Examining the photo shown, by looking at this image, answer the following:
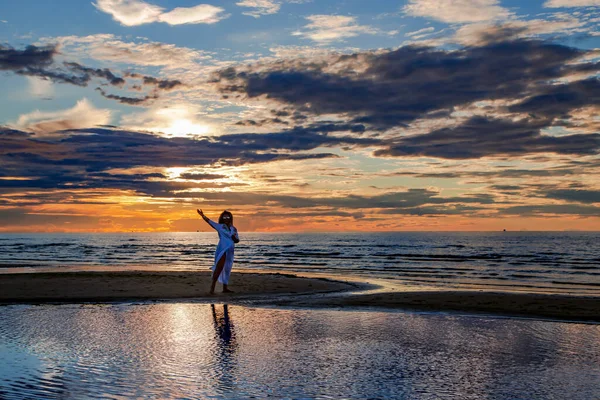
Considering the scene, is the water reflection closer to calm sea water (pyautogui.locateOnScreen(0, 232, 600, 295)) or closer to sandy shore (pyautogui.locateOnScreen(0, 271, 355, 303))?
sandy shore (pyautogui.locateOnScreen(0, 271, 355, 303))

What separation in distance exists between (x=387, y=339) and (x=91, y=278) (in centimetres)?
2006

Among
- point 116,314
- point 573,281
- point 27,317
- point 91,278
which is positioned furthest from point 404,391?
point 573,281

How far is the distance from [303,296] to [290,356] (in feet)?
33.6

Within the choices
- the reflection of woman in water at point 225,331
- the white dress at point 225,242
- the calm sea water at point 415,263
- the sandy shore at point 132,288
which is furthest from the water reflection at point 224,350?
the calm sea water at point 415,263

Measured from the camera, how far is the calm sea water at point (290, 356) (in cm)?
708

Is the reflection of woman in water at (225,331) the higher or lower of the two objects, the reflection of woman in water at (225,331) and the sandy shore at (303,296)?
the higher

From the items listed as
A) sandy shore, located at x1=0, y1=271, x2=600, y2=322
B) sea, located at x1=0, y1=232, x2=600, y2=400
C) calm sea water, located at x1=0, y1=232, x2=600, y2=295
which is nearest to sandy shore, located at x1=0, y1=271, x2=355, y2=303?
sandy shore, located at x1=0, y1=271, x2=600, y2=322

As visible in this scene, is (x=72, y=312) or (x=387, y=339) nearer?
(x=387, y=339)

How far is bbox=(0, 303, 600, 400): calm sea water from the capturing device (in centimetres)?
708

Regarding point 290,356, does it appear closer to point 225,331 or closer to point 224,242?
point 225,331

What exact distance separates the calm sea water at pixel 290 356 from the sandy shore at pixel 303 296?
2.25 metres

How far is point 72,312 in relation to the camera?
1445cm

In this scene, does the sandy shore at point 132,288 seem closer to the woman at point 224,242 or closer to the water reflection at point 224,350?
the woman at point 224,242

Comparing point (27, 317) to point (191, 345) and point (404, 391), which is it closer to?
point (191, 345)
